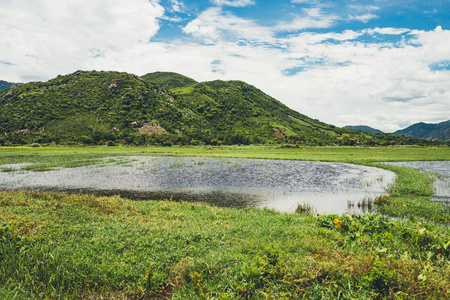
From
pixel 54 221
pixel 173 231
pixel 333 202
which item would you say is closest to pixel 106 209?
pixel 54 221

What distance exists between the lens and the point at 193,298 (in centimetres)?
591

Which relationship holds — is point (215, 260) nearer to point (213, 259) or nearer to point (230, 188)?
point (213, 259)

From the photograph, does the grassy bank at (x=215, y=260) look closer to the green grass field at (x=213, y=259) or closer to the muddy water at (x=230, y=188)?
the green grass field at (x=213, y=259)

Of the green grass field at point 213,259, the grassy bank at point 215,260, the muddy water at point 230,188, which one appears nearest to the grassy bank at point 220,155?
the muddy water at point 230,188

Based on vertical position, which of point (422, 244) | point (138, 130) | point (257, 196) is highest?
point (138, 130)

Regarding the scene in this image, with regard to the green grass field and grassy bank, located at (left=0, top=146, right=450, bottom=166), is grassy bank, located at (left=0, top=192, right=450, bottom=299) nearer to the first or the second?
the green grass field

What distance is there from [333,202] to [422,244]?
12838 millimetres

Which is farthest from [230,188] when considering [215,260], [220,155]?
[220,155]

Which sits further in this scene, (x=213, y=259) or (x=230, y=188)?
(x=230, y=188)

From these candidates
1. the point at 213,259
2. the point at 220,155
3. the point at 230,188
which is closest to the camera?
the point at 213,259

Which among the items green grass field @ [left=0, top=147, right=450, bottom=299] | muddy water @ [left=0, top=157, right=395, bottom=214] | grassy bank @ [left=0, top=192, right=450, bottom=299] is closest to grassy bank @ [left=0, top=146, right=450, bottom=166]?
muddy water @ [left=0, top=157, right=395, bottom=214]

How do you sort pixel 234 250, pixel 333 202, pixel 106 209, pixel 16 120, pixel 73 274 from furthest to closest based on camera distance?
pixel 16 120 → pixel 333 202 → pixel 106 209 → pixel 234 250 → pixel 73 274

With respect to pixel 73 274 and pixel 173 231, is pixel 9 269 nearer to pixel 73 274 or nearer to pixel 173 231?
pixel 73 274

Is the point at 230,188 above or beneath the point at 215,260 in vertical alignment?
beneath
